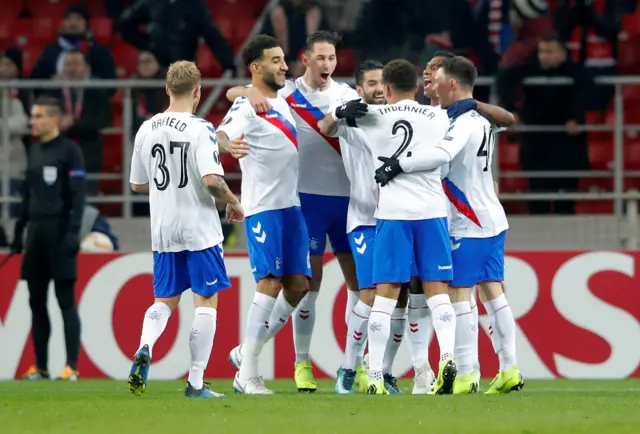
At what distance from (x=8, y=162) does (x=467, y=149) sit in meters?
6.09

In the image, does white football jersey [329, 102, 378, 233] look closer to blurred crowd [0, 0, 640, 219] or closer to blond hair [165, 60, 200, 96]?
blond hair [165, 60, 200, 96]

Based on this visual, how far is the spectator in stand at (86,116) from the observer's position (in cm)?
1488

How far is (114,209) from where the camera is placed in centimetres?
1515

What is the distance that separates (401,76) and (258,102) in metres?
1.04

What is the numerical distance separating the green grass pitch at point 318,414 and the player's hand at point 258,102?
76.5 inches

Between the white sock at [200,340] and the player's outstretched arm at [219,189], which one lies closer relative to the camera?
the player's outstretched arm at [219,189]

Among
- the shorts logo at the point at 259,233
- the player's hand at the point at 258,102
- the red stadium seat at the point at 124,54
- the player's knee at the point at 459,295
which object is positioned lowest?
the player's knee at the point at 459,295

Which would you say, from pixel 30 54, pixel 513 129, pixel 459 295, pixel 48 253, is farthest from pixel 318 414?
pixel 30 54

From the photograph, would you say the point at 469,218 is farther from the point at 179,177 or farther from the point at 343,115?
the point at 179,177

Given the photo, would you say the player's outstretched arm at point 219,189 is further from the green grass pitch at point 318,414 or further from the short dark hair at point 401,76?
the short dark hair at point 401,76

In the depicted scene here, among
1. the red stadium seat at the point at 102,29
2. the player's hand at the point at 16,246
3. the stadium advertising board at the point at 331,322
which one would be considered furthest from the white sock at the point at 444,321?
the red stadium seat at the point at 102,29

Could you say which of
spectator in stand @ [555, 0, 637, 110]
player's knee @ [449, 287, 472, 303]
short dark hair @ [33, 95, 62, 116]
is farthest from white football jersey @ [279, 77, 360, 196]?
spectator in stand @ [555, 0, 637, 110]

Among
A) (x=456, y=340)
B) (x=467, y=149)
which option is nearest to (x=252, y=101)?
(x=467, y=149)

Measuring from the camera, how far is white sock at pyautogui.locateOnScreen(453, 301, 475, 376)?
996 cm
